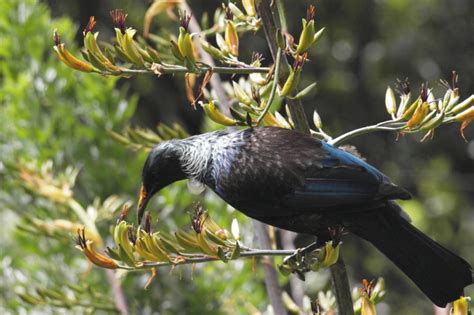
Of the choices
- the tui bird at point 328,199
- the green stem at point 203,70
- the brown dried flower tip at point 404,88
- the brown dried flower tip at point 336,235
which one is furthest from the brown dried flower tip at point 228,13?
the brown dried flower tip at point 336,235

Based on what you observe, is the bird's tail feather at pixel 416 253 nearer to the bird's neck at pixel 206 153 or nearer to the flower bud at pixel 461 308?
the flower bud at pixel 461 308

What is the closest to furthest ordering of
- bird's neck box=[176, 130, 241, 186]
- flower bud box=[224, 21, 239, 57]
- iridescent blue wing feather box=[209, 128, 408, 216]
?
flower bud box=[224, 21, 239, 57] → iridescent blue wing feather box=[209, 128, 408, 216] → bird's neck box=[176, 130, 241, 186]

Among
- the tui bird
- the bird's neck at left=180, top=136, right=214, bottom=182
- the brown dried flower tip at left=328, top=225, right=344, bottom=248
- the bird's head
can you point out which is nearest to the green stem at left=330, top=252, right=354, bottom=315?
the brown dried flower tip at left=328, top=225, right=344, bottom=248

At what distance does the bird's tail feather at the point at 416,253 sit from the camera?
Result: 2227mm

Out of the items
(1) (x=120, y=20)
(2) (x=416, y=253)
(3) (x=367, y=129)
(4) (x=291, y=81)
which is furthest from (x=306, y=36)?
(2) (x=416, y=253)

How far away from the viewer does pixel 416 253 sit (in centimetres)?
229

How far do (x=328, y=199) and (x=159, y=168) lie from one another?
0.50m

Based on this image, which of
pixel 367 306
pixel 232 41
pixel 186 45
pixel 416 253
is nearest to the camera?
pixel 367 306

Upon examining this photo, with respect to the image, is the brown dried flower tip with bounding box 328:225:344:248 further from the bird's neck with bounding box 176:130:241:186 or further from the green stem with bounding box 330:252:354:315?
the bird's neck with bounding box 176:130:241:186

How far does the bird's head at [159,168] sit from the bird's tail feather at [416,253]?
0.52 m

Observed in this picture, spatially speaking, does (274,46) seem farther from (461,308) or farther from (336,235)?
(461,308)

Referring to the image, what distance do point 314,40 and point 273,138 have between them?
14.6 inches

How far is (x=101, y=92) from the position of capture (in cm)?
370

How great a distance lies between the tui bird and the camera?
2.24 m
